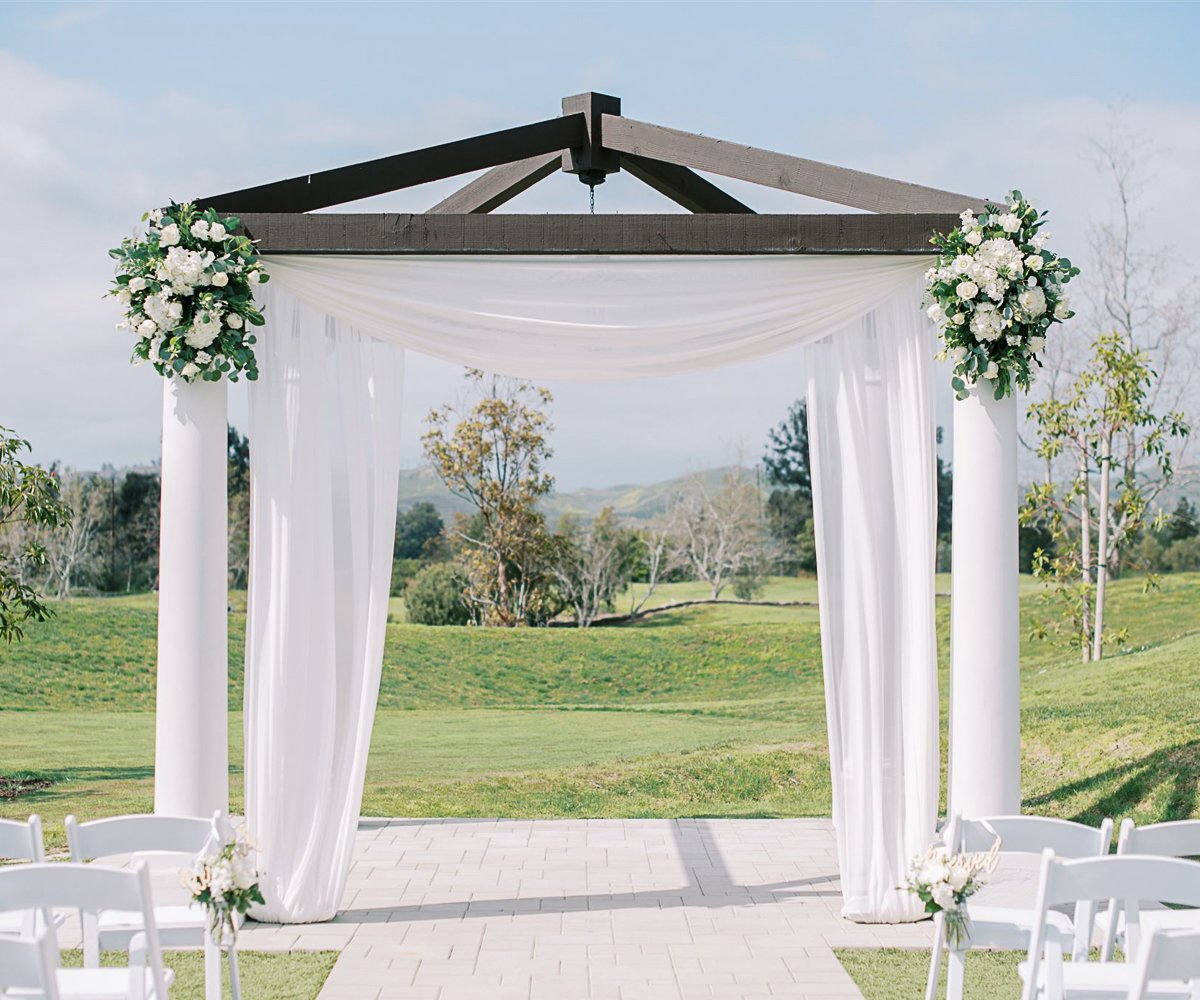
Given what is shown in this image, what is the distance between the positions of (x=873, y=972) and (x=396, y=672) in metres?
12.2

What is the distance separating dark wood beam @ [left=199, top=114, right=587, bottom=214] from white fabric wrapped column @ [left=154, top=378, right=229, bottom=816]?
77 cm

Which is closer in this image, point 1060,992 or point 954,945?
point 1060,992

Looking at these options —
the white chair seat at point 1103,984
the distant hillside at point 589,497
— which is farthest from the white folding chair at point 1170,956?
the distant hillside at point 589,497

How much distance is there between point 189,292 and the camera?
4660mm

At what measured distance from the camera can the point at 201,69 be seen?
1666cm

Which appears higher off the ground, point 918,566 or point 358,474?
point 358,474

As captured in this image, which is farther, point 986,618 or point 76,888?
point 986,618

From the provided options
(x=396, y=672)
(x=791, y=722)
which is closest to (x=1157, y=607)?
(x=791, y=722)

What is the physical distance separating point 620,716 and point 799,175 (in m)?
9.93

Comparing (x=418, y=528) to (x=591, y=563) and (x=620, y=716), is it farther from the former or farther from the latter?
(x=620, y=716)

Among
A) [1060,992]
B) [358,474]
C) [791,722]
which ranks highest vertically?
[358,474]

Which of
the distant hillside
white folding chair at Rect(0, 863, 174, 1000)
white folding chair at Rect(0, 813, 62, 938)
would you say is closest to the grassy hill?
the distant hillside

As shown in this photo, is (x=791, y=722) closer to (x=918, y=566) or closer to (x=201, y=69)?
(x=918, y=566)

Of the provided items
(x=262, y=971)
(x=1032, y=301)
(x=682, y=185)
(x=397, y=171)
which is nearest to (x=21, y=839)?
(x=262, y=971)
